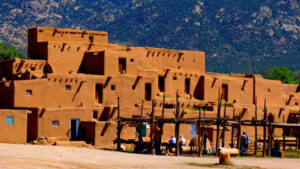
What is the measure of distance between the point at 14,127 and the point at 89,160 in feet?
27.8

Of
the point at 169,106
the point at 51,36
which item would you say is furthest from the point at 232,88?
the point at 51,36

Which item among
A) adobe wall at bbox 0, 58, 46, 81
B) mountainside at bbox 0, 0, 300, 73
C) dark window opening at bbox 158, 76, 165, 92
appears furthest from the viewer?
mountainside at bbox 0, 0, 300, 73

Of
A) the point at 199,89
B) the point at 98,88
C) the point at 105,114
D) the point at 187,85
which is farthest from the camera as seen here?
the point at 199,89

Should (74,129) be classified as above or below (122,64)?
below

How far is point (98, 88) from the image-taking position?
132ft

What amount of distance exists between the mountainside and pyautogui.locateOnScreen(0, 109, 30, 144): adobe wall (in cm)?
7665

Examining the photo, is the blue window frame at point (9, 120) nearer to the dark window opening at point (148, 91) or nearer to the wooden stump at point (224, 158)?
the dark window opening at point (148, 91)

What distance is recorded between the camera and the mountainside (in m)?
114

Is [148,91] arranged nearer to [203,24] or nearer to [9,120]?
[9,120]

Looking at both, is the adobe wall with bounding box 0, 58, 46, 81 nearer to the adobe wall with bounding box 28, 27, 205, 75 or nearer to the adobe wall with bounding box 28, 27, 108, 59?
the adobe wall with bounding box 28, 27, 205, 75

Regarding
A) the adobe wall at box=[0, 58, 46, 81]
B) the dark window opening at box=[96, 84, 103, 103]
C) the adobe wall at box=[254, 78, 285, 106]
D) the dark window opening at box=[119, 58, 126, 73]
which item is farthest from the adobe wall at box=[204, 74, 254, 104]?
the adobe wall at box=[0, 58, 46, 81]

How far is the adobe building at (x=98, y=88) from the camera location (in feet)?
118

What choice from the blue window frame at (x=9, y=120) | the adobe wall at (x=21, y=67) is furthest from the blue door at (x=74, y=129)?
the blue window frame at (x=9, y=120)

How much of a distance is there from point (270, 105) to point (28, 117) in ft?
→ 75.3
